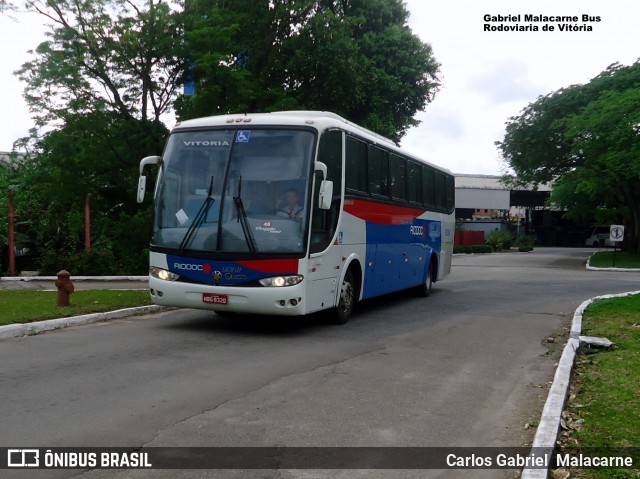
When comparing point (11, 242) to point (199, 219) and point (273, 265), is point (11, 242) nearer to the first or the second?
point (199, 219)

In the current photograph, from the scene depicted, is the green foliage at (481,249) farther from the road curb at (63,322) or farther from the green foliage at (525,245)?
the road curb at (63,322)

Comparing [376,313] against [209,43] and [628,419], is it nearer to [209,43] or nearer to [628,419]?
[628,419]

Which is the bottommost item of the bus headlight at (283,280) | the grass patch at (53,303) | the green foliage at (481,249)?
the grass patch at (53,303)

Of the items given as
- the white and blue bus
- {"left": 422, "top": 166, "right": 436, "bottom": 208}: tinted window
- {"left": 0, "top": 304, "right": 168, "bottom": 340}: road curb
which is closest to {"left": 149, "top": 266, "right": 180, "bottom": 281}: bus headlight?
the white and blue bus

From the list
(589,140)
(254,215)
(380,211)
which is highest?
(589,140)

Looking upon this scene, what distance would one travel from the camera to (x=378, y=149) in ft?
43.8

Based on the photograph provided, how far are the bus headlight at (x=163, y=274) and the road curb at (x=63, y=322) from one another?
169 centimetres

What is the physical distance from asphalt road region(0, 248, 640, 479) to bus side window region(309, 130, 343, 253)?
155cm

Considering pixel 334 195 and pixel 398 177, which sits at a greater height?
pixel 398 177

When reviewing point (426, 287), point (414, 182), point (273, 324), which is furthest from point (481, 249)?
point (273, 324)

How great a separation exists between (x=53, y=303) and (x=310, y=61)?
1769 cm

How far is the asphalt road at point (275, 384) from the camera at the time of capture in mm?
5465

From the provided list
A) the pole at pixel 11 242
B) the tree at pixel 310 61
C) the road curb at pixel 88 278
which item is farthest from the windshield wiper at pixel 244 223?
the pole at pixel 11 242

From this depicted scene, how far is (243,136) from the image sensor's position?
10398 millimetres
